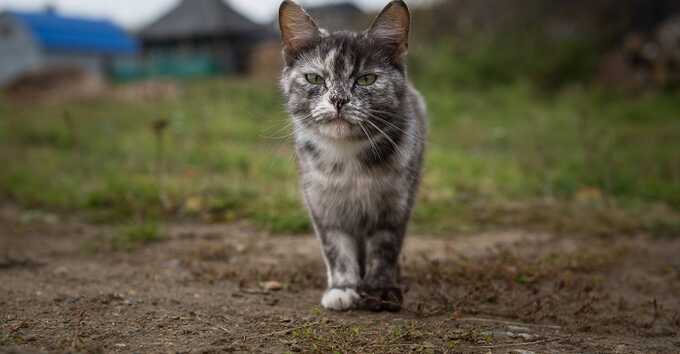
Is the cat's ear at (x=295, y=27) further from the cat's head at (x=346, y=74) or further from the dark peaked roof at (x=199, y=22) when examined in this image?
the dark peaked roof at (x=199, y=22)

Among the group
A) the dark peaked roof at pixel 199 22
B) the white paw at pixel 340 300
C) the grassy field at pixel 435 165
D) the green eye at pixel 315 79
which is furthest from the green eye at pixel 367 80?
the dark peaked roof at pixel 199 22

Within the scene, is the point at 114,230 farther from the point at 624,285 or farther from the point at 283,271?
the point at 624,285

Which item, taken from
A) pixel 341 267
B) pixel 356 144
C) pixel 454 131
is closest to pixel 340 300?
pixel 341 267

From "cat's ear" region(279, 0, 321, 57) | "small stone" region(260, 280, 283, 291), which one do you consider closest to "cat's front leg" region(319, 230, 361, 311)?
"small stone" region(260, 280, 283, 291)

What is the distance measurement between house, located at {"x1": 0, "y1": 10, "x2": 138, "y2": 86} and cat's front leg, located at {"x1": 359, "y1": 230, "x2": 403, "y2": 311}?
19156 millimetres

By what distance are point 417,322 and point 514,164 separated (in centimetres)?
492

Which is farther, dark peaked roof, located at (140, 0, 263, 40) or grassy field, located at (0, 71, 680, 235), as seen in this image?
dark peaked roof, located at (140, 0, 263, 40)

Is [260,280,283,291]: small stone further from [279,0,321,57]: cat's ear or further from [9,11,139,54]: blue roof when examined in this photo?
[9,11,139,54]: blue roof

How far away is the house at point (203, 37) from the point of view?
24062mm

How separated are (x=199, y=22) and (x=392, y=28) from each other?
23655 millimetres

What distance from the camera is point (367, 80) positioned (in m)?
3.22

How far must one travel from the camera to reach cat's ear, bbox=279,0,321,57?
3385 millimetres

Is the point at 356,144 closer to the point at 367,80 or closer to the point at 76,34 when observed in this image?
the point at 367,80

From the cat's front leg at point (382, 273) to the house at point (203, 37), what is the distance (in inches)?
825
